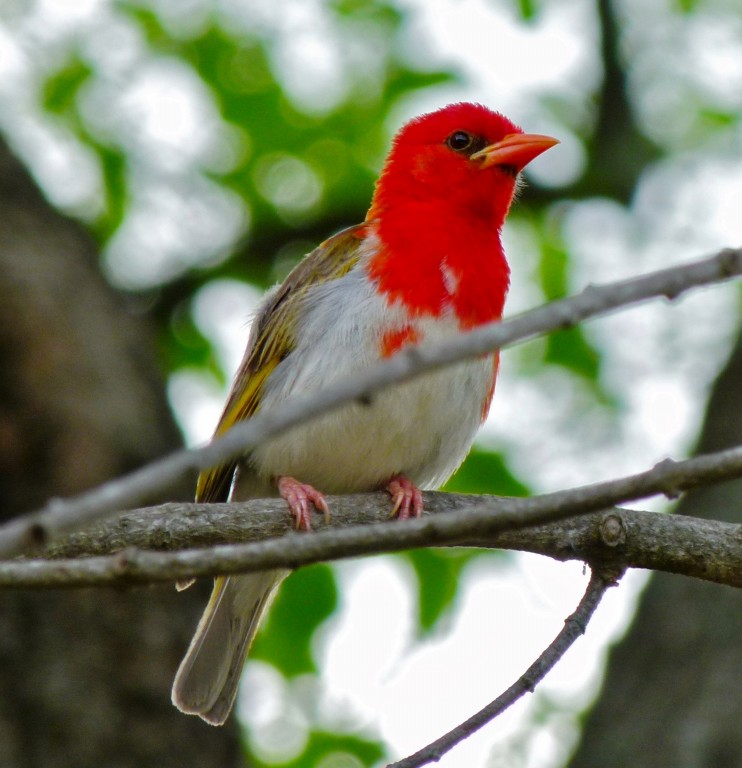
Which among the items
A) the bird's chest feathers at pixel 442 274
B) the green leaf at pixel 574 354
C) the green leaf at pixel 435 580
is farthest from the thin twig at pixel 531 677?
the green leaf at pixel 574 354

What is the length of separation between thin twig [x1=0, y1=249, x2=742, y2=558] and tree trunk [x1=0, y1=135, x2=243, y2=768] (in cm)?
439

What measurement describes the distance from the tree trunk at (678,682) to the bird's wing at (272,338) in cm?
214

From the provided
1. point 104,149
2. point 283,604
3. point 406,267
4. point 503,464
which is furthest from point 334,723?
point 104,149

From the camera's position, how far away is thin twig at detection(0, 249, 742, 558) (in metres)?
2.35

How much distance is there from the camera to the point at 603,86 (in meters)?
9.90

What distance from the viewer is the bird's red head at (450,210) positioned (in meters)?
5.60

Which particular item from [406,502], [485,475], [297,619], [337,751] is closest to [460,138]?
[406,502]

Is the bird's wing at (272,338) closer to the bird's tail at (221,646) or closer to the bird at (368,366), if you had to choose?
the bird at (368,366)

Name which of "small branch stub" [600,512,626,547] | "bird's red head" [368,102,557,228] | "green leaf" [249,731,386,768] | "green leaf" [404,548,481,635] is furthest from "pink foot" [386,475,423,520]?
"green leaf" [249,731,386,768]

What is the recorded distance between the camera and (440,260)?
5695 millimetres

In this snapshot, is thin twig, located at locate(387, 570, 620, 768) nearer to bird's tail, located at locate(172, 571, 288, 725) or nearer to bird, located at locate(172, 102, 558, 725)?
bird, located at locate(172, 102, 558, 725)

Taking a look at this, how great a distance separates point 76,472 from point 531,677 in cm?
393

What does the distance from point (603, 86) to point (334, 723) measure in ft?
16.3

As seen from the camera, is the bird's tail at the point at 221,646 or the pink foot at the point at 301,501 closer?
the pink foot at the point at 301,501
